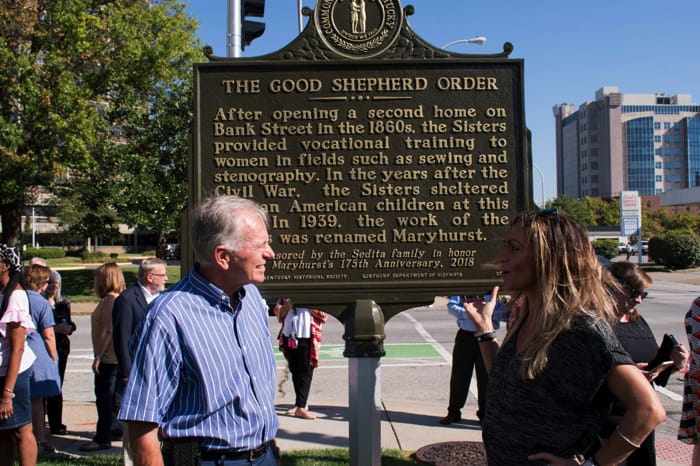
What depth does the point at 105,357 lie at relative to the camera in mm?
5965

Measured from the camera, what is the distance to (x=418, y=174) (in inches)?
178

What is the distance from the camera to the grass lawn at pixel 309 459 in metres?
5.27

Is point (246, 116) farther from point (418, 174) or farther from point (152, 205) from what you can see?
point (152, 205)

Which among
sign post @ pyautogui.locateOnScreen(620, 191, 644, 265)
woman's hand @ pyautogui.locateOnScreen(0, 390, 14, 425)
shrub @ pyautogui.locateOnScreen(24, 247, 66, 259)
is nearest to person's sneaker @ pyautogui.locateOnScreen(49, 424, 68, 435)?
woman's hand @ pyautogui.locateOnScreen(0, 390, 14, 425)

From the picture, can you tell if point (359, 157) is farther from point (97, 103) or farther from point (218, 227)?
point (97, 103)

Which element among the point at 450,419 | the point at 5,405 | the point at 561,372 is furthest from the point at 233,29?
the point at 561,372

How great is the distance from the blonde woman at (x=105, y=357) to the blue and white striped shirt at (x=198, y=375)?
12.7 feet

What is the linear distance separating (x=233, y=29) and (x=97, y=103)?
16317mm

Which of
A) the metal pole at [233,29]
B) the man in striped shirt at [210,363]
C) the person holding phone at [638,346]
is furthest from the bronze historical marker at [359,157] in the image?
the metal pole at [233,29]

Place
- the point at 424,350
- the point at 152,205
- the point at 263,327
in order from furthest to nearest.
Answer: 1. the point at 152,205
2. the point at 424,350
3. the point at 263,327

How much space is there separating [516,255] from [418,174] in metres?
2.21

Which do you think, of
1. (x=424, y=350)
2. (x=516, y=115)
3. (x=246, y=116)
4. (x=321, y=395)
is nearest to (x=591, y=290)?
(x=516, y=115)

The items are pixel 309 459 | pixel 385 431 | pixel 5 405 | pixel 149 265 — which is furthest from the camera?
pixel 385 431

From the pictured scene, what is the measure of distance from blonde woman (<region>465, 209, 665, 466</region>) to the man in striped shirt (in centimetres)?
86
